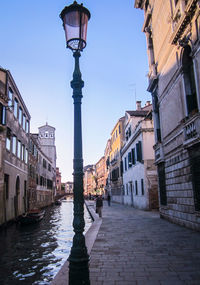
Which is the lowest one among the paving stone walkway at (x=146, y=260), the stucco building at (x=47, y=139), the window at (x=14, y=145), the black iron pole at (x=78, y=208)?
the paving stone walkway at (x=146, y=260)

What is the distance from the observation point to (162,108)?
1477 centimetres

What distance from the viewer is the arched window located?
10.8 metres

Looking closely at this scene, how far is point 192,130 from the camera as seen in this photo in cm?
993

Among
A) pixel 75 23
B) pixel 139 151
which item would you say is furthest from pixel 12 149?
pixel 75 23

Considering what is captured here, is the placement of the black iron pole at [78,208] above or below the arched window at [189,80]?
below

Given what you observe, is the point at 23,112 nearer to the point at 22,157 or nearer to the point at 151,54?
the point at 22,157

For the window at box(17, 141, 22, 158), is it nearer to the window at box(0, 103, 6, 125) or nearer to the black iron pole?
the window at box(0, 103, 6, 125)

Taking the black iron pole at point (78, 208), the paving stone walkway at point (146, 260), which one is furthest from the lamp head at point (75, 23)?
the paving stone walkway at point (146, 260)

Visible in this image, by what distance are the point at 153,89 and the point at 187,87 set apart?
5844 mm

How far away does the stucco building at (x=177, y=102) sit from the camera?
984cm

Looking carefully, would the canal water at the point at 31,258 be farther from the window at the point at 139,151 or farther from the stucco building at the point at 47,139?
the stucco building at the point at 47,139

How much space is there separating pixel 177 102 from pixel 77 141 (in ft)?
29.2

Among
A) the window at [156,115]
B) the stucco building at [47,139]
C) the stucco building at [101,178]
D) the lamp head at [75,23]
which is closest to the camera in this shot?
the lamp head at [75,23]

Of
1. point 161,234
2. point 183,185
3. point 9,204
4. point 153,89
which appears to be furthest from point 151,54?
point 9,204
